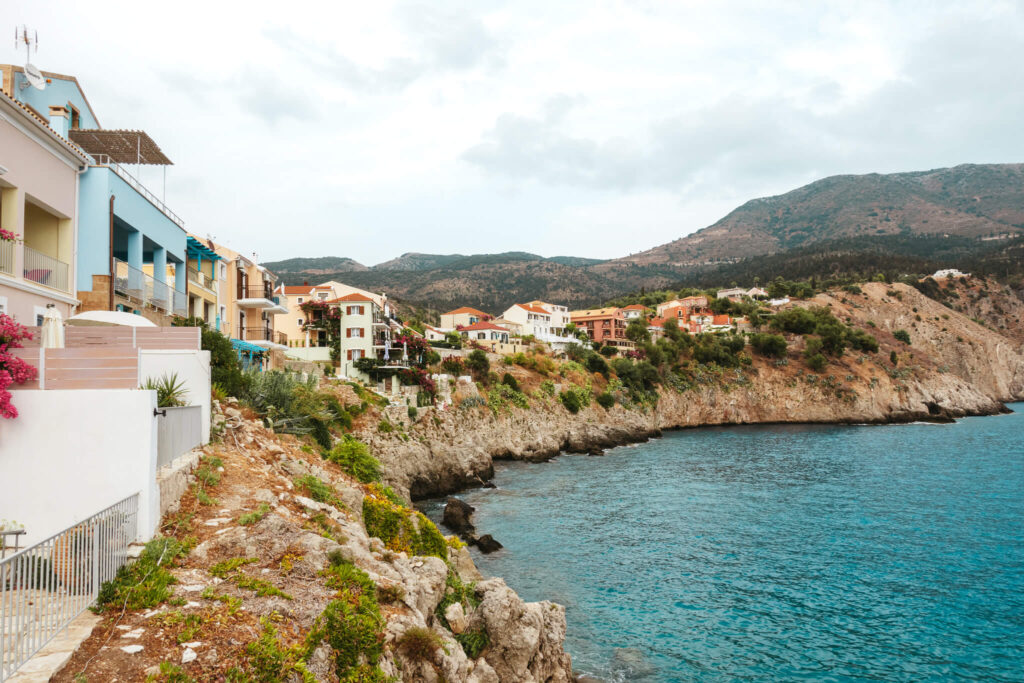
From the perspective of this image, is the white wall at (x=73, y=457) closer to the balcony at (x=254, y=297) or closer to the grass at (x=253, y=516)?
the grass at (x=253, y=516)

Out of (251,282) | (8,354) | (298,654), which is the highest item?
(251,282)

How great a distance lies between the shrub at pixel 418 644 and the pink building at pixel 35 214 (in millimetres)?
14145

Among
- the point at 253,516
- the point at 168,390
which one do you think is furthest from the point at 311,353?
→ the point at 253,516

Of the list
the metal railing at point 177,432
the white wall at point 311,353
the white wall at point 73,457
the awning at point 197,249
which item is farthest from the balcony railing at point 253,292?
the white wall at point 73,457

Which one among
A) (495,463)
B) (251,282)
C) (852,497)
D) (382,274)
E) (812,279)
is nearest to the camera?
(852,497)

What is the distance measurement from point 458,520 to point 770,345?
79425mm

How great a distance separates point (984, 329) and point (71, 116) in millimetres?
161807

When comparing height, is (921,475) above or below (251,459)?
below

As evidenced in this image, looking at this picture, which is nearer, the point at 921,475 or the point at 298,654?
the point at 298,654

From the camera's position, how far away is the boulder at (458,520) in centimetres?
2643

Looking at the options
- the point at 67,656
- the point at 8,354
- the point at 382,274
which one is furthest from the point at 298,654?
the point at 382,274

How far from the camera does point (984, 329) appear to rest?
124m

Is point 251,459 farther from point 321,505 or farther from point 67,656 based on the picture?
point 67,656

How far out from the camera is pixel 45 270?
687 inches
